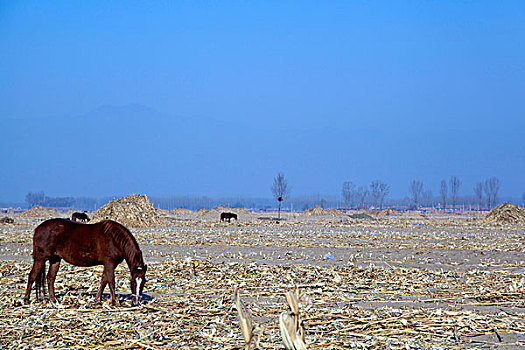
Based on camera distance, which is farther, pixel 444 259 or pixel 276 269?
pixel 444 259

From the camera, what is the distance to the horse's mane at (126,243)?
1048 cm

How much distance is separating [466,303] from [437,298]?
0.65 m

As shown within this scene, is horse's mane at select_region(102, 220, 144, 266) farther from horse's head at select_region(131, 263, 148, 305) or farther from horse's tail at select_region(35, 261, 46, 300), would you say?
horse's tail at select_region(35, 261, 46, 300)

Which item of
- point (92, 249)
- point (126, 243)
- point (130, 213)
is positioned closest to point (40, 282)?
point (92, 249)

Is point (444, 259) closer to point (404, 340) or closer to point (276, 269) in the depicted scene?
point (276, 269)

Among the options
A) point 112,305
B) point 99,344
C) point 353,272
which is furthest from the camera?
point 353,272

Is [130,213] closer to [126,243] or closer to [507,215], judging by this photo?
[126,243]

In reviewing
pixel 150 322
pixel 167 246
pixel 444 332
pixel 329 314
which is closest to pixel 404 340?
pixel 444 332

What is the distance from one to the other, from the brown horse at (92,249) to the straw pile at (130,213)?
96.8 ft

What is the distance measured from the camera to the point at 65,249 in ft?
34.5

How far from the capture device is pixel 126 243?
1059 cm

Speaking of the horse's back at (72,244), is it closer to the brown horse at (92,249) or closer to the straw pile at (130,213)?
the brown horse at (92,249)

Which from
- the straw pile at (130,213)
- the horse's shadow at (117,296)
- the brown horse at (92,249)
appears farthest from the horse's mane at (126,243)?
the straw pile at (130,213)

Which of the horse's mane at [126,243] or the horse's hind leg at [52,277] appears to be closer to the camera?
the horse's mane at [126,243]
